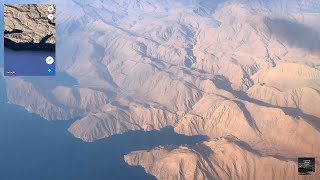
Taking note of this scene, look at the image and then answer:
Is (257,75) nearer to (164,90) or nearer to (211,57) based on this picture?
(211,57)

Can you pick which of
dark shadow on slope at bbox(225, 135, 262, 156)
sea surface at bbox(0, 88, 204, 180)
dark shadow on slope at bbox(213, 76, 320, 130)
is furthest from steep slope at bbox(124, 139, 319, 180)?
dark shadow on slope at bbox(213, 76, 320, 130)

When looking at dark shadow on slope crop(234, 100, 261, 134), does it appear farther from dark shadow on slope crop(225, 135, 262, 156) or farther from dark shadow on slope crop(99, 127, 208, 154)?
dark shadow on slope crop(99, 127, 208, 154)

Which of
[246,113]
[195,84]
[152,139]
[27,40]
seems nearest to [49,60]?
[27,40]

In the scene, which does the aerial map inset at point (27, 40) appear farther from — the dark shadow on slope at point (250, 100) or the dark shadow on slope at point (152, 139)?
the dark shadow on slope at point (250, 100)

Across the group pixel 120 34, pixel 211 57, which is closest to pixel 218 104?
pixel 211 57

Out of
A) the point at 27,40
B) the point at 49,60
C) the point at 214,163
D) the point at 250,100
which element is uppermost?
the point at 27,40

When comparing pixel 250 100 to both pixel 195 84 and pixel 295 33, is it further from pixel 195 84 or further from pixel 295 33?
pixel 295 33

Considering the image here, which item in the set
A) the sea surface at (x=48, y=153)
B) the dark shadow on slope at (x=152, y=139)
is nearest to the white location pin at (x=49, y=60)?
the sea surface at (x=48, y=153)

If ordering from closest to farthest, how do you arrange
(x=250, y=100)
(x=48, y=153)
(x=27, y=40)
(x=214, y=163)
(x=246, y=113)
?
(x=27, y=40)
(x=48, y=153)
(x=214, y=163)
(x=250, y=100)
(x=246, y=113)
